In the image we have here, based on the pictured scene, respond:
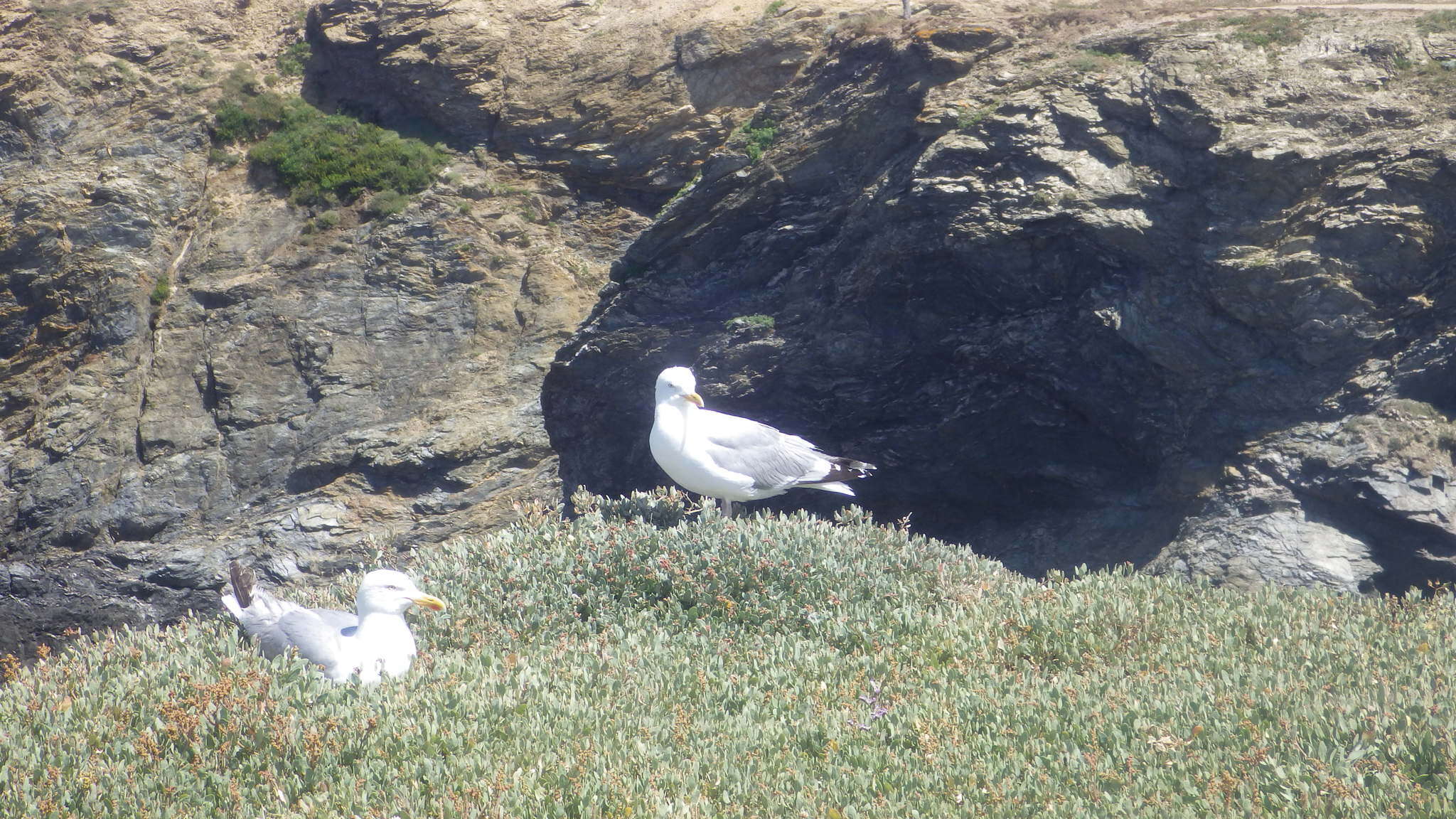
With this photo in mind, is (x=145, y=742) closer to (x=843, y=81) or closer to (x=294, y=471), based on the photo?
(x=843, y=81)

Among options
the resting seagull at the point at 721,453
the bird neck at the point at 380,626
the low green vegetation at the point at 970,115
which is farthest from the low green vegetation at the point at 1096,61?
the bird neck at the point at 380,626

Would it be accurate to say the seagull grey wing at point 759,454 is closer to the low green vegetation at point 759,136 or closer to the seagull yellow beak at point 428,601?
the seagull yellow beak at point 428,601

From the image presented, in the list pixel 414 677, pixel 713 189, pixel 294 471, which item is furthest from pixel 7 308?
pixel 414 677

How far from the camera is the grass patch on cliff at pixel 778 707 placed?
4258 millimetres

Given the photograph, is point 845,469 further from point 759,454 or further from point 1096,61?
point 1096,61

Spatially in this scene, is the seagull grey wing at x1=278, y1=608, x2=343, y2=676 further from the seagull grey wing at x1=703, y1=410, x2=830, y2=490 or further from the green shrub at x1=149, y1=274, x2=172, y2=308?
the green shrub at x1=149, y1=274, x2=172, y2=308

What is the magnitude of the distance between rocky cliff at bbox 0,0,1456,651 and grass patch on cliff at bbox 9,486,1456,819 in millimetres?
2559

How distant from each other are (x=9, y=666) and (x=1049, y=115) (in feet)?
30.9

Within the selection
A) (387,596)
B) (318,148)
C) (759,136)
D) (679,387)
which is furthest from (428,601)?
(318,148)

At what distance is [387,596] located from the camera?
5.88 meters

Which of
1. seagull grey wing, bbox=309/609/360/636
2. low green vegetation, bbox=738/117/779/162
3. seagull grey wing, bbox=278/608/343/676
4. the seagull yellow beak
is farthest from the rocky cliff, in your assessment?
the seagull yellow beak

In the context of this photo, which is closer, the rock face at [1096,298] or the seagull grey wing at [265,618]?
the seagull grey wing at [265,618]

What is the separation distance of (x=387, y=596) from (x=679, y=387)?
360 centimetres

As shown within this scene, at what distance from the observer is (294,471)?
15.4 m
